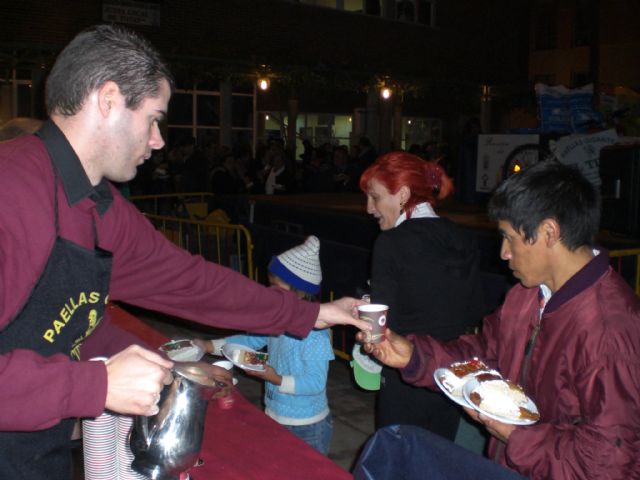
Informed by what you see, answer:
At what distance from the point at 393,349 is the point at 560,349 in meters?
0.84

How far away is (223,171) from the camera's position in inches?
475

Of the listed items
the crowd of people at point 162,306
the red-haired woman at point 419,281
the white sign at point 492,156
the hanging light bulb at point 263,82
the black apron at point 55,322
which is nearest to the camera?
the crowd of people at point 162,306

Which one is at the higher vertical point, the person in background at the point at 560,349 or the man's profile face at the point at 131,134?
the man's profile face at the point at 131,134

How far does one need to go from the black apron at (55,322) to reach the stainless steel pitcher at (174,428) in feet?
1.03

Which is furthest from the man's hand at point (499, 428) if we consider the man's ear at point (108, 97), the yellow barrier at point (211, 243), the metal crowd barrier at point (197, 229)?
the yellow barrier at point (211, 243)

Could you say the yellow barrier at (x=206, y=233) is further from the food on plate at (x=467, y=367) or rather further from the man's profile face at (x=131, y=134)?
the man's profile face at (x=131, y=134)

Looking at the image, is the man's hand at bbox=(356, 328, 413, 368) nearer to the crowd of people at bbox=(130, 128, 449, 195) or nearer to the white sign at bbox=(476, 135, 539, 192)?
the white sign at bbox=(476, 135, 539, 192)

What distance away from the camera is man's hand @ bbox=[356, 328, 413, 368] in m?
2.85

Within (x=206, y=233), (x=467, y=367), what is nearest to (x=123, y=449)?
(x=467, y=367)

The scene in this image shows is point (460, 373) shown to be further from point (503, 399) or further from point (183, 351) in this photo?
point (183, 351)

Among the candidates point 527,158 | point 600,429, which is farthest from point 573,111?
point 600,429

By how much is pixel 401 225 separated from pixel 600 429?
177 cm

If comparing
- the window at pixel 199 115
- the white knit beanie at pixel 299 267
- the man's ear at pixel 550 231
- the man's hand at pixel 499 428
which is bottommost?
the man's hand at pixel 499 428

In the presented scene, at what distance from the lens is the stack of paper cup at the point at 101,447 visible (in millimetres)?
2105
